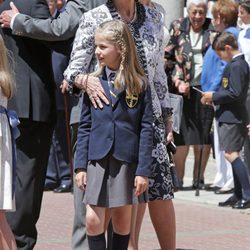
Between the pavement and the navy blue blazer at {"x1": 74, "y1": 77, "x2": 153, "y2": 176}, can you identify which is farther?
the pavement

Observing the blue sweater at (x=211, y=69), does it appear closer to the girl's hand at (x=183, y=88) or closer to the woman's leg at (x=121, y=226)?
the girl's hand at (x=183, y=88)

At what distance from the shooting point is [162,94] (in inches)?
249

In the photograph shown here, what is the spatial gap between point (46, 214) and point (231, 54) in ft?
8.75

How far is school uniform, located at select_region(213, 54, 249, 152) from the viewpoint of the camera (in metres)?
10.3

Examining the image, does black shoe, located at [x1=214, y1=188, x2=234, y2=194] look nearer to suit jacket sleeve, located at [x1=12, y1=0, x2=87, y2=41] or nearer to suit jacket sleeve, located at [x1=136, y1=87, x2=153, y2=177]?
suit jacket sleeve, located at [x1=12, y1=0, x2=87, y2=41]

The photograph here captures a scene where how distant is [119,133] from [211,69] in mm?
5649

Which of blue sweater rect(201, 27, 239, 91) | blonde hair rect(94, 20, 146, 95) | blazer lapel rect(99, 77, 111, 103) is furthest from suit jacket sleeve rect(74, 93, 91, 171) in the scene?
blue sweater rect(201, 27, 239, 91)

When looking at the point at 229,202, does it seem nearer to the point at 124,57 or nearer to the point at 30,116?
the point at 30,116

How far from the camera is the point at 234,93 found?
10.3 m

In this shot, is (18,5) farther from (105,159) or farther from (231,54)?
(231,54)

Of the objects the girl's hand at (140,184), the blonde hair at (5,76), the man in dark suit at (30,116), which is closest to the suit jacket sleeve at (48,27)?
the man in dark suit at (30,116)

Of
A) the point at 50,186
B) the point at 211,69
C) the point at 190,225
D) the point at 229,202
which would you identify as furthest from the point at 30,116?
the point at 50,186

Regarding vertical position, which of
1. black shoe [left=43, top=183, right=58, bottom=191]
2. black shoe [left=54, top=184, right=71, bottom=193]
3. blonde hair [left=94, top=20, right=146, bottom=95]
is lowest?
black shoe [left=43, top=183, right=58, bottom=191]

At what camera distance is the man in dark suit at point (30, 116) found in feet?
21.5
